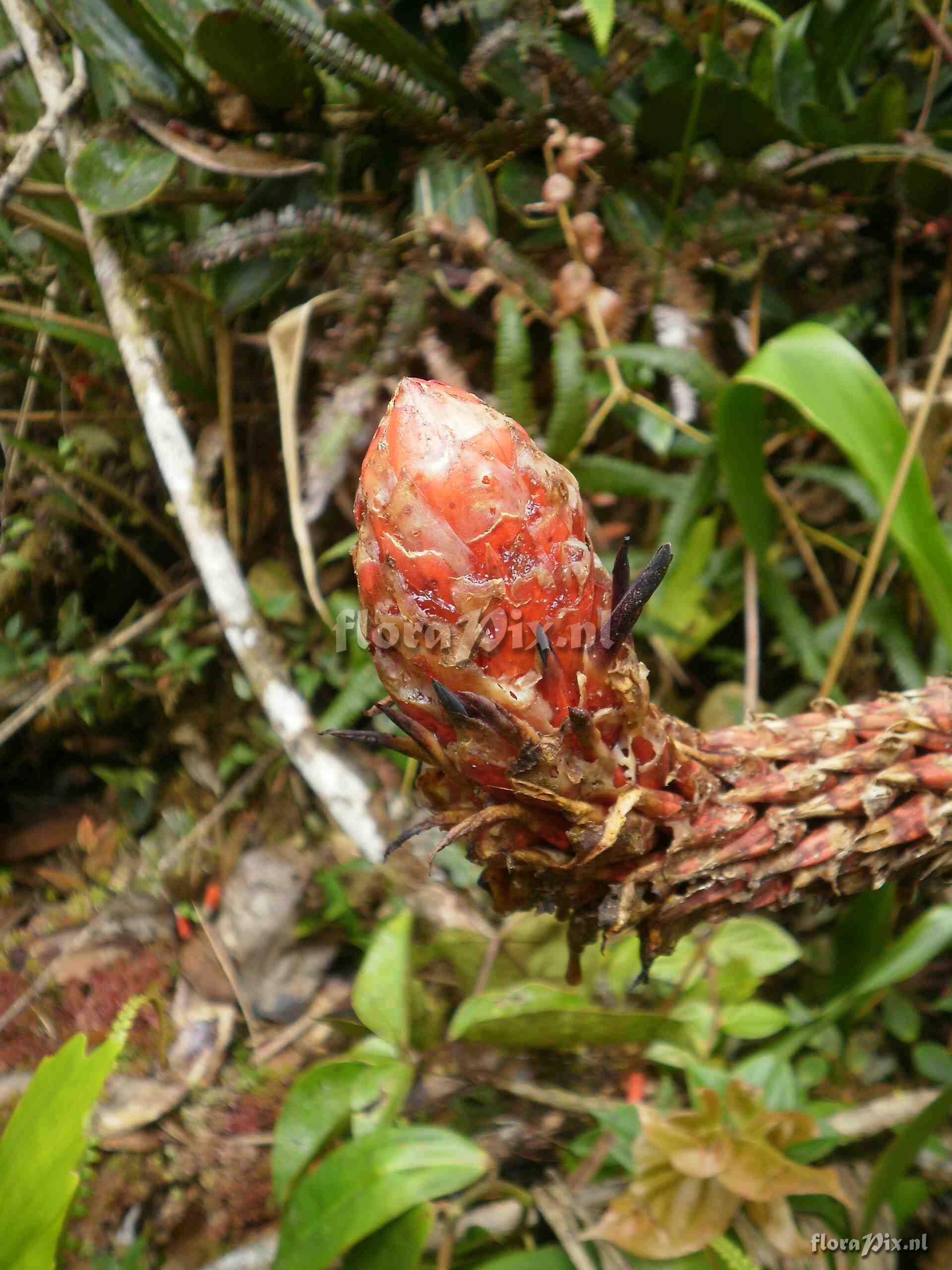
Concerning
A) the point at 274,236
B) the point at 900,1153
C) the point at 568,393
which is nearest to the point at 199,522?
the point at 274,236

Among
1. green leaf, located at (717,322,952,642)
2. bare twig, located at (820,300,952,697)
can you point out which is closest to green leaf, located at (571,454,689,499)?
bare twig, located at (820,300,952,697)

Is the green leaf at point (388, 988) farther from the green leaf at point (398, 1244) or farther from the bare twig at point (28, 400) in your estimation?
the bare twig at point (28, 400)

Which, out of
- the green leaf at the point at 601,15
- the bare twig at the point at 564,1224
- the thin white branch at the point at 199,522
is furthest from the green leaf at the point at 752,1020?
the green leaf at the point at 601,15

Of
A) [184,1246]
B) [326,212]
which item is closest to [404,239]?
[326,212]

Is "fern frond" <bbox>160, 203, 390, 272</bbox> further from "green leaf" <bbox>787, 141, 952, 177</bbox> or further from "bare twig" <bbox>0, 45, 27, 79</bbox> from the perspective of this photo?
"green leaf" <bbox>787, 141, 952, 177</bbox>

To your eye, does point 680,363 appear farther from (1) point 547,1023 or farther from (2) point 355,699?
(1) point 547,1023

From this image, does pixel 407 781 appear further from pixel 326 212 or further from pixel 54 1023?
pixel 326 212
